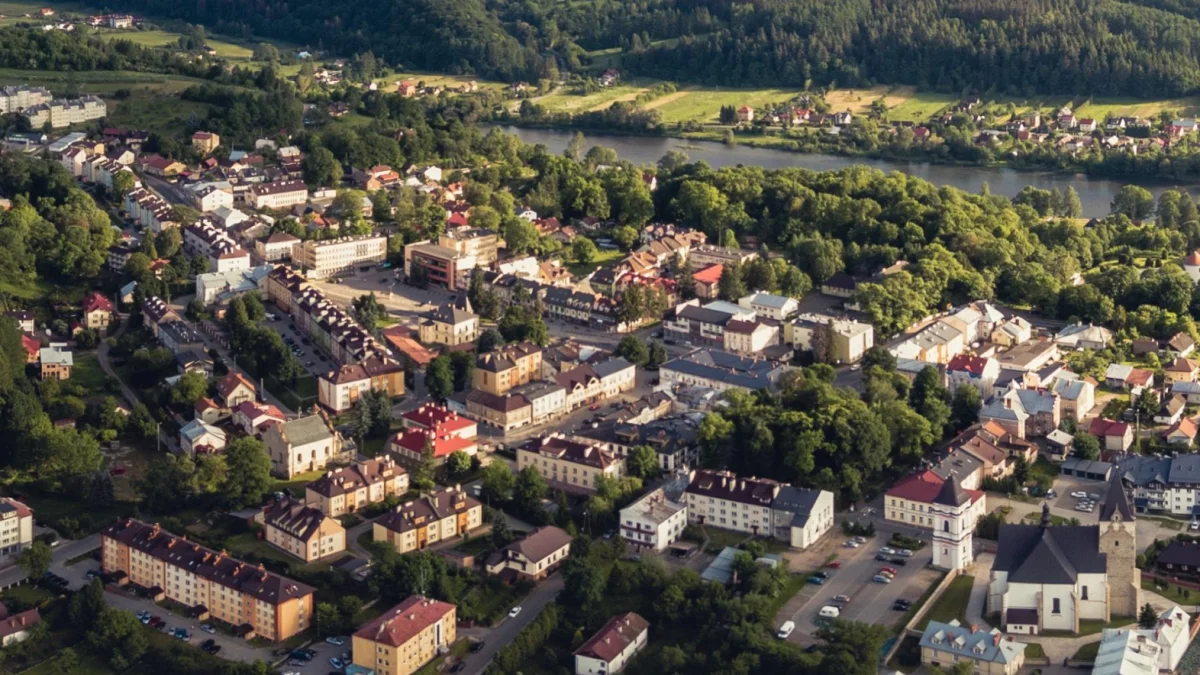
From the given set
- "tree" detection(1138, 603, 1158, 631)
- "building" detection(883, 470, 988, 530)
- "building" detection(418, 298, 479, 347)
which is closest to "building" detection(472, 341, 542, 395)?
"building" detection(418, 298, 479, 347)

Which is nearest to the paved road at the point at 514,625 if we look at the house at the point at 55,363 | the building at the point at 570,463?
the building at the point at 570,463

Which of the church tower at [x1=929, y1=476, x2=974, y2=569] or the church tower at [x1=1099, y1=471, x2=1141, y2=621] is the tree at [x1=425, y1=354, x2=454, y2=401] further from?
the church tower at [x1=1099, y1=471, x2=1141, y2=621]

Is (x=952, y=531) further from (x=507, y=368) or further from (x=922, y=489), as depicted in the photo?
(x=507, y=368)

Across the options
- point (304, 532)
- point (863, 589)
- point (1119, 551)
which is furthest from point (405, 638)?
point (1119, 551)

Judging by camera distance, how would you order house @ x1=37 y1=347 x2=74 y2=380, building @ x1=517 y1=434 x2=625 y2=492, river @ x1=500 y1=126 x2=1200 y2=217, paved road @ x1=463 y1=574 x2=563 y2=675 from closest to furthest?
1. paved road @ x1=463 y1=574 x2=563 y2=675
2. building @ x1=517 y1=434 x2=625 y2=492
3. house @ x1=37 y1=347 x2=74 y2=380
4. river @ x1=500 y1=126 x2=1200 y2=217

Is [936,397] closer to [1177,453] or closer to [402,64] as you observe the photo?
[1177,453]
